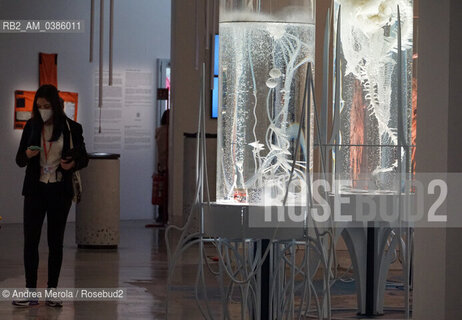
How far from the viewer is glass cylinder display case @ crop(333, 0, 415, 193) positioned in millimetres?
5105

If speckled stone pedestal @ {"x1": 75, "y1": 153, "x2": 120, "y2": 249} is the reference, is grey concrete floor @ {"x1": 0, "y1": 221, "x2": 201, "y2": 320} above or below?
below

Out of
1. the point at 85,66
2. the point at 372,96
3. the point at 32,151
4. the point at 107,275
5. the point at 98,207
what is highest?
the point at 85,66

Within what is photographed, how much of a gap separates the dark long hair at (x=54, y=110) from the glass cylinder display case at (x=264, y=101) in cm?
241

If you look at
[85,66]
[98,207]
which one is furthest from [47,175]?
[85,66]

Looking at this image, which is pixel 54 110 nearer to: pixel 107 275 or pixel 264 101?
pixel 107 275

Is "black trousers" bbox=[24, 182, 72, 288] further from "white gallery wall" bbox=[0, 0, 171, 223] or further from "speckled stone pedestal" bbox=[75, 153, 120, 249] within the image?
"white gallery wall" bbox=[0, 0, 171, 223]

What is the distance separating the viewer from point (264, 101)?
11.6ft

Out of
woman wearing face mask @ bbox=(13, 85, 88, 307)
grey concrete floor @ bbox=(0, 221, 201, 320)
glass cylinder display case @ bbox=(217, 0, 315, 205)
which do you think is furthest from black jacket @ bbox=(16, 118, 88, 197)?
glass cylinder display case @ bbox=(217, 0, 315, 205)

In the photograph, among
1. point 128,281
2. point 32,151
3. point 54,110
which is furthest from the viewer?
point 128,281

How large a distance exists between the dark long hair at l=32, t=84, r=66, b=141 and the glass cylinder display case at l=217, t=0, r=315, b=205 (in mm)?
2410

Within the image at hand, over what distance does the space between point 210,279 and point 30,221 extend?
6.04 ft

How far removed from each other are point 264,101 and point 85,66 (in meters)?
9.75

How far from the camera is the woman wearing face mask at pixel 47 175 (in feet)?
18.7

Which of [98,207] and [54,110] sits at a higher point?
[54,110]
